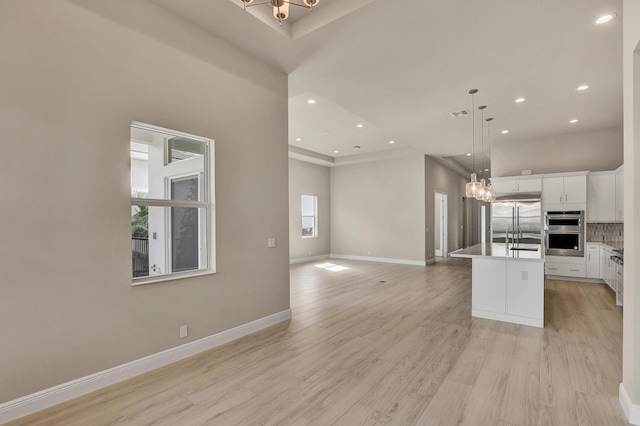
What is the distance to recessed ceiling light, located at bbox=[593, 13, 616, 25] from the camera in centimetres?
292

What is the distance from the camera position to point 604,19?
2982 mm

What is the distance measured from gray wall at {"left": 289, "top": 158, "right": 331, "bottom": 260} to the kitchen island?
5.77 metres

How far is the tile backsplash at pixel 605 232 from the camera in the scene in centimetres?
627

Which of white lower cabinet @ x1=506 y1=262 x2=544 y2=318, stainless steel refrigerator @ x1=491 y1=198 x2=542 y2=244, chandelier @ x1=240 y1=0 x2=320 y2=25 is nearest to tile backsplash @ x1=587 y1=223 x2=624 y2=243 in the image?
stainless steel refrigerator @ x1=491 y1=198 x2=542 y2=244

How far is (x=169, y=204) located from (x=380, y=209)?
7494mm

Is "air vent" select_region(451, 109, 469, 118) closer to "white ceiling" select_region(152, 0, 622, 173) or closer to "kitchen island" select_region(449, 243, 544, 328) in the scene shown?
"white ceiling" select_region(152, 0, 622, 173)

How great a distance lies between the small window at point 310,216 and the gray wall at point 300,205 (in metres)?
0.14

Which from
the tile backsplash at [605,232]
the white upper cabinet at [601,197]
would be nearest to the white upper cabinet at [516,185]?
the white upper cabinet at [601,197]

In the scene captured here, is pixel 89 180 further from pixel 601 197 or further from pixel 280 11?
pixel 601 197

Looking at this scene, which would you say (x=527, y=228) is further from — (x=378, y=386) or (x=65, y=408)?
(x=65, y=408)

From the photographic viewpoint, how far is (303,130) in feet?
23.5

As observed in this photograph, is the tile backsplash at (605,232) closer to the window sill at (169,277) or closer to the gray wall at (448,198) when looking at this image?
the gray wall at (448,198)

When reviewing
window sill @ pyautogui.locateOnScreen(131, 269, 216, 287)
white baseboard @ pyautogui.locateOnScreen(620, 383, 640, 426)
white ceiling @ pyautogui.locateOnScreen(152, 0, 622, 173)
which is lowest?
white baseboard @ pyautogui.locateOnScreen(620, 383, 640, 426)

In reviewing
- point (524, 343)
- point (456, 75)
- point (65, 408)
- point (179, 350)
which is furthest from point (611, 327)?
point (65, 408)
